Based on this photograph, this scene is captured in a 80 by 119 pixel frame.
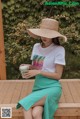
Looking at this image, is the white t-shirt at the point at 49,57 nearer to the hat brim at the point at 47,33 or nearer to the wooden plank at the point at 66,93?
the hat brim at the point at 47,33

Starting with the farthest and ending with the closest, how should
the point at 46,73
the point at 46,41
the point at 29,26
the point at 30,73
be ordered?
1. the point at 29,26
2. the point at 46,41
3. the point at 46,73
4. the point at 30,73

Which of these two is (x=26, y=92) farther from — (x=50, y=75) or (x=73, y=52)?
(x=73, y=52)

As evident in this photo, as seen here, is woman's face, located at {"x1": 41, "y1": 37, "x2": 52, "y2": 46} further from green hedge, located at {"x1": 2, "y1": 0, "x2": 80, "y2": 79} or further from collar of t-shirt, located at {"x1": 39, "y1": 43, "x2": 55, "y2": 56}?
green hedge, located at {"x1": 2, "y1": 0, "x2": 80, "y2": 79}

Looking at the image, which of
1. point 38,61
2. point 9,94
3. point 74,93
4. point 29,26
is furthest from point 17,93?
point 29,26

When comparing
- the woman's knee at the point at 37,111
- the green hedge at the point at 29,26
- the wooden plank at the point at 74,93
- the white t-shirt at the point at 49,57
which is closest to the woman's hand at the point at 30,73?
the white t-shirt at the point at 49,57

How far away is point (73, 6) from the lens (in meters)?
6.19

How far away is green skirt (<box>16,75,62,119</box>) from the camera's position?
3016 millimetres

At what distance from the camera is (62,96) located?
148 inches

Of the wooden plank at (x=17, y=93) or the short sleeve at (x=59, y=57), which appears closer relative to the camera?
the short sleeve at (x=59, y=57)

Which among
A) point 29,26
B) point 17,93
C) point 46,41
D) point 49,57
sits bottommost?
point 17,93

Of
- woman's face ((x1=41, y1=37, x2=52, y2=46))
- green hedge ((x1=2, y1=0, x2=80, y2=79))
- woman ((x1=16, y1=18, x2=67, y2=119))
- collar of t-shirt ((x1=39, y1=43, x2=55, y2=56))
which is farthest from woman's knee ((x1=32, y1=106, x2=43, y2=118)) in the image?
green hedge ((x1=2, y1=0, x2=80, y2=79))

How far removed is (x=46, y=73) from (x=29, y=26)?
309 centimetres

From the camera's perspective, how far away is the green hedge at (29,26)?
239 inches

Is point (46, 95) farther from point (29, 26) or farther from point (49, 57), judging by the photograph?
point (29, 26)
